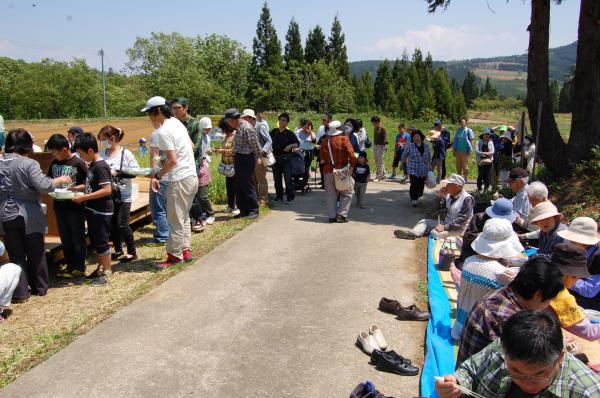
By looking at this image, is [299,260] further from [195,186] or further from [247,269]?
[195,186]

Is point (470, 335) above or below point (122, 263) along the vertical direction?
above

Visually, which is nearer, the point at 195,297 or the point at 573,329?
the point at 573,329

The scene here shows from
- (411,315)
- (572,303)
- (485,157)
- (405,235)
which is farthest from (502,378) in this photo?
(485,157)

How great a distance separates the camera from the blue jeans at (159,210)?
7.02m

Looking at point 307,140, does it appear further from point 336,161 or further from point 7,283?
point 7,283

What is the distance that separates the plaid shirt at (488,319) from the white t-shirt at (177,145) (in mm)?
3906

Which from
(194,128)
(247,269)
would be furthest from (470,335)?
(194,128)

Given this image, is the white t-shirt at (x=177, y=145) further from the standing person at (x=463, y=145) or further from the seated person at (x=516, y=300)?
the standing person at (x=463, y=145)

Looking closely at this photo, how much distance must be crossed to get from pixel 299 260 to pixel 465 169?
876 centimetres

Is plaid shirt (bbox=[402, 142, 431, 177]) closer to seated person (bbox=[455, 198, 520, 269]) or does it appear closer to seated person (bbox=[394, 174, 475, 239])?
seated person (bbox=[394, 174, 475, 239])

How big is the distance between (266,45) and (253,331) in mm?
51569

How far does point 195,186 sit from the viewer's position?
5.98 meters

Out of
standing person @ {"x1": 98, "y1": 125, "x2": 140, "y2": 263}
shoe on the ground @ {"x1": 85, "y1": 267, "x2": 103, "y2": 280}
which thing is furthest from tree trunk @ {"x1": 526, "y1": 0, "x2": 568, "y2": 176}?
shoe on the ground @ {"x1": 85, "y1": 267, "x2": 103, "y2": 280}

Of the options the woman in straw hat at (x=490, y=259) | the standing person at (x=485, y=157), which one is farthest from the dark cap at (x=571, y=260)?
the standing person at (x=485, y=157)
